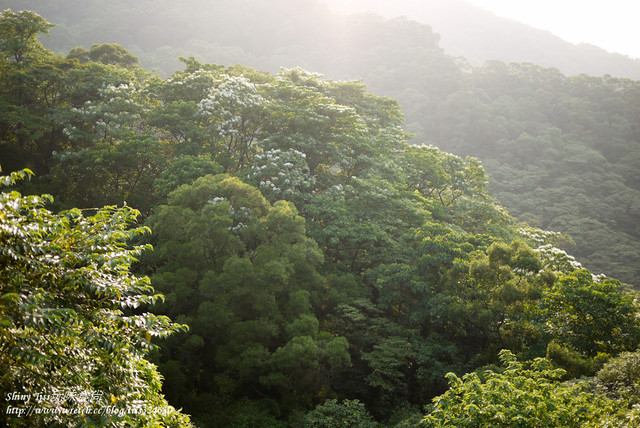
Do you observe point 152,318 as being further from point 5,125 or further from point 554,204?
point 554,204

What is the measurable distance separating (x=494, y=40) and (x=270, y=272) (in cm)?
12456

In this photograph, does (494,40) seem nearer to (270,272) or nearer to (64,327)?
(270,272)

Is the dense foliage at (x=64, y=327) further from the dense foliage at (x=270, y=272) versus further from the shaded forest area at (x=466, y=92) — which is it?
the shaded forest area at (x=466, y=92)

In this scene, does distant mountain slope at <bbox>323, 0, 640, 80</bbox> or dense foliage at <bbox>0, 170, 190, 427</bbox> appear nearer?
dense foliage at <bbox>0, 170, 190, 427</bbox>

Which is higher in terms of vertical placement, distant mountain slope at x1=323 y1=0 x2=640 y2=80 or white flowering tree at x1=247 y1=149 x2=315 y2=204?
distant mountain slope at x1=323 y1=0 x2=640 y2=80

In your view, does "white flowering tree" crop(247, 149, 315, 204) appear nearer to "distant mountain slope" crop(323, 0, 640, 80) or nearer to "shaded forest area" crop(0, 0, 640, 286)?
"shaded forest area" crop(0, 0, 640, 286)

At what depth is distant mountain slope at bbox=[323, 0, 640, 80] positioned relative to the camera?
9644cm

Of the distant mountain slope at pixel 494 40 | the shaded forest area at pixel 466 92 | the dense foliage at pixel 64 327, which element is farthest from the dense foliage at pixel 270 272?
the distant mountain slope at pixel 494 40

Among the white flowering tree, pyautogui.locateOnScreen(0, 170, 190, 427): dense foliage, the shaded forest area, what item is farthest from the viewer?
the shaded forest area

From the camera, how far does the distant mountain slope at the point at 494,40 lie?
96.4m

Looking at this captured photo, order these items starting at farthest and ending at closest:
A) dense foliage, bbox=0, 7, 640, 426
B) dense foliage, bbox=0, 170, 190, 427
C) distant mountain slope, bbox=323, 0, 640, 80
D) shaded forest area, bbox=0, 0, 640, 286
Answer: distant mountain slope, bbox=323, 0, 640, 80 < shaded forest area, bbox=0, 0, 640, 286 < dense foliage, bbox=0, 7, 640, 426 < dense foliage, bbox=0, 170, 190, 427

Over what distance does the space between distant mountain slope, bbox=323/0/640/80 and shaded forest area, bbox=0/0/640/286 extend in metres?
24.5

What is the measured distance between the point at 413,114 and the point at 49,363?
205ft

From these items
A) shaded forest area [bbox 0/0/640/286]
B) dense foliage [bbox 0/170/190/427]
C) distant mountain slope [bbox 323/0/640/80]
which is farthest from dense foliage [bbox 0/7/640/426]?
distant mountain slope [bbox 323/0/640/80]
